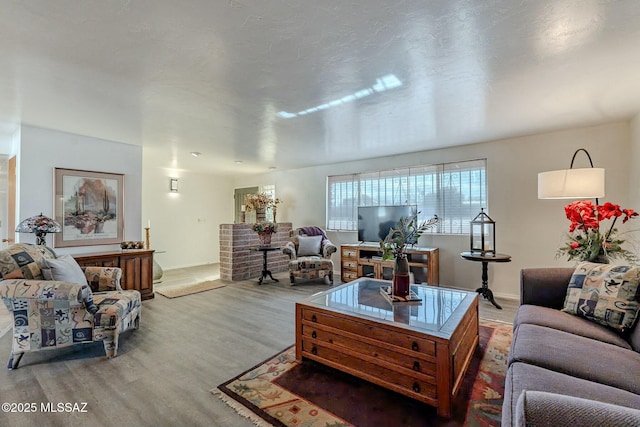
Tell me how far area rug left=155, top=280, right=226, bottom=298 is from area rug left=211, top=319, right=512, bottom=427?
8.47 ft

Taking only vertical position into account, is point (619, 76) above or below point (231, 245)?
above

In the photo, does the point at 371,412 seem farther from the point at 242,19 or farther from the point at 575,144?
the point at 575,144

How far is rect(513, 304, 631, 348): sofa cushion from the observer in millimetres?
1658

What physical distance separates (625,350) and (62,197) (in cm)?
542

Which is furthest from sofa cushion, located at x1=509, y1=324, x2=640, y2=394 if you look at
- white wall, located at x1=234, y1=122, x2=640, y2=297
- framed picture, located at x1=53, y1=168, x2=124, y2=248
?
Result: framed picture, located at x1=53, y1=168, x2=124, y2=248

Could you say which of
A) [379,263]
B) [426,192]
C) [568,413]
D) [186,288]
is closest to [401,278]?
[568,413]

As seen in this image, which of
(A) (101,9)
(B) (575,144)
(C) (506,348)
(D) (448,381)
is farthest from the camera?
(B) (575,144)

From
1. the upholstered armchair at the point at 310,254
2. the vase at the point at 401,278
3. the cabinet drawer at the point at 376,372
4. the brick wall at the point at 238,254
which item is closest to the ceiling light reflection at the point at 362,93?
the vase at the point at 401,278

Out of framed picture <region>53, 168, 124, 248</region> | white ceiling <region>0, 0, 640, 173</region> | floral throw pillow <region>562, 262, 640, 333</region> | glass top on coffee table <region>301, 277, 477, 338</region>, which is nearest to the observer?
white ceiling <region>0, 0, 640, 173</region>

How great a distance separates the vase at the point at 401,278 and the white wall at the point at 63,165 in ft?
12.8

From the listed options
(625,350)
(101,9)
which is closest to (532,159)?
(625,350)

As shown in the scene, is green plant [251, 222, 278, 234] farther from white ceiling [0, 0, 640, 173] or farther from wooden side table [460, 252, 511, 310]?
wooden side table [460, 252, 511, 310]

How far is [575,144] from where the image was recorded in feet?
11.7

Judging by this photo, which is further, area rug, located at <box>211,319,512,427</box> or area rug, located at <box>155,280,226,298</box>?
area rug, located at <box>155,280,226,298</box>
